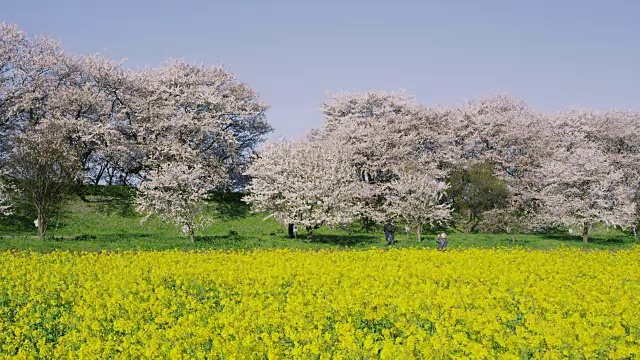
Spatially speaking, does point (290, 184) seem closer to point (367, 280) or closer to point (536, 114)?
point (367, 280)

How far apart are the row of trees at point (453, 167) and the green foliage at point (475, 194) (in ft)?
0.36

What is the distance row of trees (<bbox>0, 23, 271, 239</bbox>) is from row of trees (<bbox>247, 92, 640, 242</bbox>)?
6312 mm

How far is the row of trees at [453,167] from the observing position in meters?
41.6

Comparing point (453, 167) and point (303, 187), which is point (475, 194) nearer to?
point (453, 167)

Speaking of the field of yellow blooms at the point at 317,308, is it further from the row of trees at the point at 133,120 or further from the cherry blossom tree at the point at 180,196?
the row of trees at the point at 133,120

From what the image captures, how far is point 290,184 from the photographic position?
40.2m

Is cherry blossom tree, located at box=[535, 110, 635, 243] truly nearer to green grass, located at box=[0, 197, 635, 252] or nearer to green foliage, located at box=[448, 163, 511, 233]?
green grass, located at box=[0, 197, 635, 252]

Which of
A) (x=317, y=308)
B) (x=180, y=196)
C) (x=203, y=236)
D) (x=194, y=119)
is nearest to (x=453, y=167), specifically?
(x=194, y=119)

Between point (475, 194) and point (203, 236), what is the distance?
26.4 meters

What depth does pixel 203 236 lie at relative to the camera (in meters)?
37.6

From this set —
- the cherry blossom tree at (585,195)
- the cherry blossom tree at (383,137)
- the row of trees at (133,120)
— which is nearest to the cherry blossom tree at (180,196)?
the row of trees at (133,120)

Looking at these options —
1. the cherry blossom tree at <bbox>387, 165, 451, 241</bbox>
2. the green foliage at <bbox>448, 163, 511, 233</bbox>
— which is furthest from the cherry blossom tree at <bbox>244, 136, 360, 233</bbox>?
the green foliage at <bbox>448, 163, 511, 233</bbox>

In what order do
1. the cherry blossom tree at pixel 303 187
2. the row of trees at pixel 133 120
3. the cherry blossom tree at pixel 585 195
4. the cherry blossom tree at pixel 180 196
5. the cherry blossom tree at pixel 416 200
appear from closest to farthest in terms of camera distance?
1. the cherry blossom tree at pixel 180 196
2. the cherry blossom tree at pixel 303 187
3. the row of trees at pixel 133 120
4. the cherry blossom tree at pixel 585 195
5. the cherry blossom tree at pixel 416 200

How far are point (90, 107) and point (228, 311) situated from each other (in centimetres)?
4388
